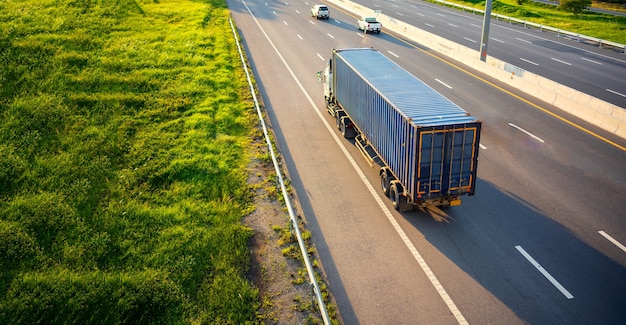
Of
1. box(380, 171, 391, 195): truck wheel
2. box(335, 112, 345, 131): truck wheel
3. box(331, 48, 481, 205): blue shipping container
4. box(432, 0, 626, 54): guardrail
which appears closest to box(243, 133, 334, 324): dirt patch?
box(380, 171, 391, 195): truck wheel

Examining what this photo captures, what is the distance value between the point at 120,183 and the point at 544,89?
21.7 m

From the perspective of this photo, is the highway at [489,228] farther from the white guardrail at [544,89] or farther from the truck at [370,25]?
the truck at [370,25]

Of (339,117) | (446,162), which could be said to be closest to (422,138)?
(446,162)

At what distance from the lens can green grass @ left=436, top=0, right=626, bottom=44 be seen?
4362 cm

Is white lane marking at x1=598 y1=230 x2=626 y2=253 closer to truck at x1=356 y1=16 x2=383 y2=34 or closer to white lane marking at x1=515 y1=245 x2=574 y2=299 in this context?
white lane marking at x1=515 y1=245 x2=574 y2=299

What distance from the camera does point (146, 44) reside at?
1270 inches

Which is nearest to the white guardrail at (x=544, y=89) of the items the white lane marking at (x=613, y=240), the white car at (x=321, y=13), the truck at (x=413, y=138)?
the white lane marking at (x=613, y=240)

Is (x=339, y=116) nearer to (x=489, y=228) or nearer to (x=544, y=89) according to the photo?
(x=489, y=228)

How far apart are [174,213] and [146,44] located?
2251 centimetres

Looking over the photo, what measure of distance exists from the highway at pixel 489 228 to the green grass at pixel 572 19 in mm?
27411

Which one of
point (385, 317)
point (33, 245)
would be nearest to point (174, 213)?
point (33, 245)

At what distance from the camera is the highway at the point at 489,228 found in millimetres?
10633

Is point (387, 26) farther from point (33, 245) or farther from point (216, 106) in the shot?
point (33, 245)

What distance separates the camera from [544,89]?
24.3m
